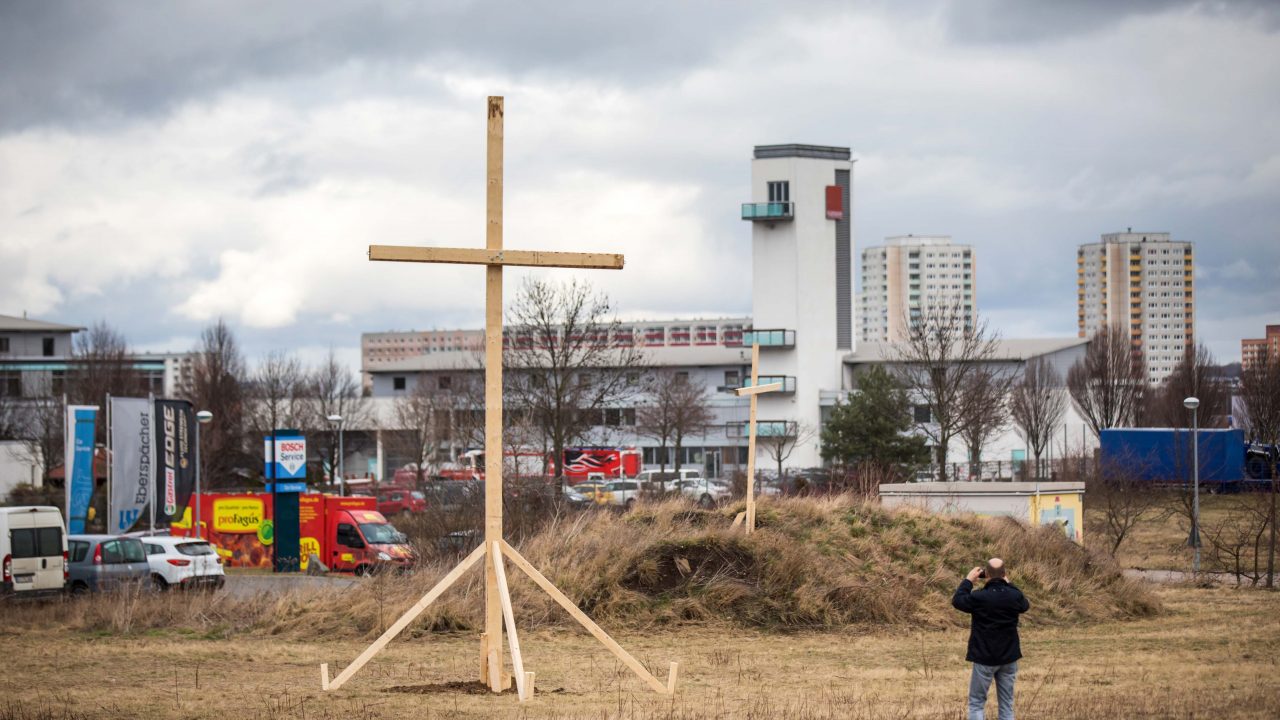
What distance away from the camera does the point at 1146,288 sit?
630ft

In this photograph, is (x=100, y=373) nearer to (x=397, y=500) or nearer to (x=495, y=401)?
(x=397, y=500)

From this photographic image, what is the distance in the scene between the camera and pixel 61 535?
2434cm

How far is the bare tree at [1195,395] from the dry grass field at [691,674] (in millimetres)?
49998

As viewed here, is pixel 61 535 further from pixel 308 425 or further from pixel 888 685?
pixel 308 425

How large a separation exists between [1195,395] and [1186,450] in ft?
51.1

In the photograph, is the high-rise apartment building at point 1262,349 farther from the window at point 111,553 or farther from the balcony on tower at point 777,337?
the window at point 111,553

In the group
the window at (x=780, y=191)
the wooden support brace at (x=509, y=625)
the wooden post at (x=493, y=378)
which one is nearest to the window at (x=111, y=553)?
the wooden post at (x=493, y=378)

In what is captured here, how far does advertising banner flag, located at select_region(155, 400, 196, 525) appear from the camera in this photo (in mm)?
32719

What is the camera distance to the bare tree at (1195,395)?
66.6 metres

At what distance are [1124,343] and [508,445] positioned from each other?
→ 48.5 metres

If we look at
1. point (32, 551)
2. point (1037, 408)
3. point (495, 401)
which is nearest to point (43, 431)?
point (32, 551)

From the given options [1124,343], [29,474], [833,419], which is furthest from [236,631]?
[1124,343]

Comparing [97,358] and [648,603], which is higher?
[97,358]

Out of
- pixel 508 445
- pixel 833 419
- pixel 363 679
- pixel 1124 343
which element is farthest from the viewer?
pixel 1124 343
